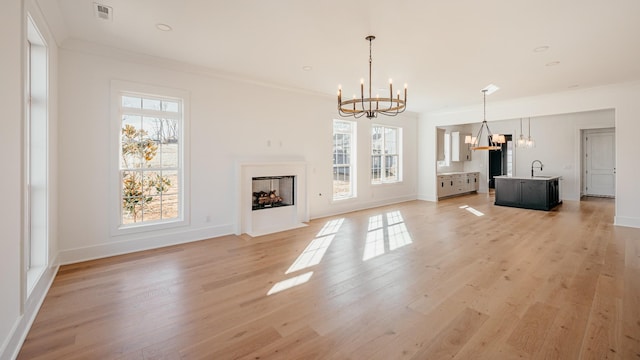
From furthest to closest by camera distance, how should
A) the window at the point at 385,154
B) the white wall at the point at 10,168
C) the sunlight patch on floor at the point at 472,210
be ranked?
the window at the point at 385,154, the sunlight patch on floor at the point at 472,210, the white wall at the point at 10,168

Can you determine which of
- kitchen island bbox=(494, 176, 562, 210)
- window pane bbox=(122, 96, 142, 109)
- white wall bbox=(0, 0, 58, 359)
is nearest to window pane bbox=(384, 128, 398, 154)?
kitchen island bbox=(494, 176, 562, 210)

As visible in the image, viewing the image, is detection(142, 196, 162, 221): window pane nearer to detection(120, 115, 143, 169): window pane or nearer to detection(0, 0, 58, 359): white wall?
detection(120, 115, 143, 169): window pane

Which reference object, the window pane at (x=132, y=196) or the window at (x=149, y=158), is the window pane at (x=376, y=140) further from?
the window pane at (x=132, y=196)

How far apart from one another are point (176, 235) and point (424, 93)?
5507 mm

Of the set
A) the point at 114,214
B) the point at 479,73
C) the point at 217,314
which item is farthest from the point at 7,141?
the point at 479,73

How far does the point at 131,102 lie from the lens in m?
4.10

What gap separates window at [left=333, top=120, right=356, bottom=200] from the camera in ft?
22.4

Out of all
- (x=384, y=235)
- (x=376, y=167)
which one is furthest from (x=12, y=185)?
(x=376, y=167)

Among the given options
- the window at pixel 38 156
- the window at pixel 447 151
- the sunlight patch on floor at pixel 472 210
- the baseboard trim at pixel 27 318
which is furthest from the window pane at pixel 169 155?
the window at pixel 447 151

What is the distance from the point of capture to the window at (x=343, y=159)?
269 inches

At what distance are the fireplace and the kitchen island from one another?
5955mm

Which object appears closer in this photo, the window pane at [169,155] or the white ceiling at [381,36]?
the white ceiling at [381,36]

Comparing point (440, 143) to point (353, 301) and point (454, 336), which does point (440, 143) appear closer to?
point (353, 301)

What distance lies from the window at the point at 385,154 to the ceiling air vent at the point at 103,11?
5830 mm
